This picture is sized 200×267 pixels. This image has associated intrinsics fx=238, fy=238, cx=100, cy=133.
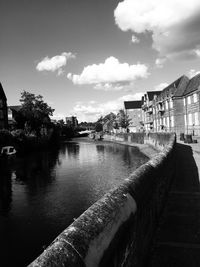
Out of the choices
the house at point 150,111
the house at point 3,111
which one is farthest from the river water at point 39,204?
the house at point 150,111

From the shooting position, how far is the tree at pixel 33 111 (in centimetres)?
6825

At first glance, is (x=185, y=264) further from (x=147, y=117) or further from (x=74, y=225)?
(x=147, y=117)

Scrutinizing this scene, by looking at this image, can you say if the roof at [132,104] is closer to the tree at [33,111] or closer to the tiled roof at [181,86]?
the tree at [33,111]

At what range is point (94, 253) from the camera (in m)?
2.89

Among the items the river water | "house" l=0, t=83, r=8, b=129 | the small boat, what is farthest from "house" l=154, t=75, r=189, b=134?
"house" l=0, t=83, r=8, b=129

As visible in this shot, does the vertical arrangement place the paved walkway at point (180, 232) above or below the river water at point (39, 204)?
above

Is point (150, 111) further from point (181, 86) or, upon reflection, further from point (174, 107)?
point (174, 107)

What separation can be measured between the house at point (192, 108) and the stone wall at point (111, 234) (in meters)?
42.7

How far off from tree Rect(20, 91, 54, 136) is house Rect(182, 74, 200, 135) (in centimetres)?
4133

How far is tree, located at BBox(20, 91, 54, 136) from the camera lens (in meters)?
68.2

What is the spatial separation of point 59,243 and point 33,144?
6434cm

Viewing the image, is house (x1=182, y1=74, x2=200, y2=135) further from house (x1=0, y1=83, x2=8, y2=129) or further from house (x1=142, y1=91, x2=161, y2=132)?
house (x1=0, y1=83, x2=8, y2=129)

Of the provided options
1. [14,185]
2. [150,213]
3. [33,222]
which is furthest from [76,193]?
[150,213]

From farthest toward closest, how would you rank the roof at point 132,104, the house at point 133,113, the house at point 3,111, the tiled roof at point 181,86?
the roof at point 132,104, the house at point 133,113, the house at point 3,111, the tiled roof at point 181,86
